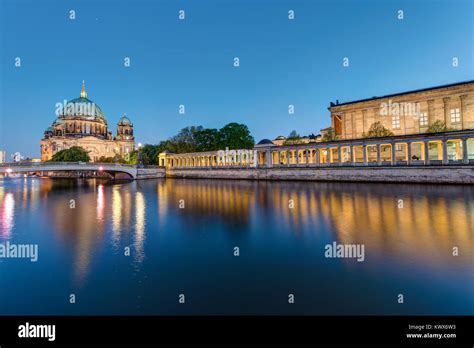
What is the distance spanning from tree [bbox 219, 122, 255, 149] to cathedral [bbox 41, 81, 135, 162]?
68035 millimetres

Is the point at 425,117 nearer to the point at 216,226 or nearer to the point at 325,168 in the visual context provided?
the point at 325,168

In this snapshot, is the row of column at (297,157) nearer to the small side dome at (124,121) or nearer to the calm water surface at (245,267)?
the calm water surface at (245,267)

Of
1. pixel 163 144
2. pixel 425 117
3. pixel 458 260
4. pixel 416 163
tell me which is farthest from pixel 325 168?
pixel 163 144

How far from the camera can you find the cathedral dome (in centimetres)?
14862

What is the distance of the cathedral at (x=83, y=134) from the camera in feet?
461

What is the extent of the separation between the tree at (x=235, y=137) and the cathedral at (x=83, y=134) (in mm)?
68035

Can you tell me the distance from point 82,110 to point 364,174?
15145 cm

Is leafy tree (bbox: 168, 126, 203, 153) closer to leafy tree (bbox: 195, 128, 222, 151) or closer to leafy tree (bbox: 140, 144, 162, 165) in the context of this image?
leafy tree (bbox: 195, 128, 222, 151)

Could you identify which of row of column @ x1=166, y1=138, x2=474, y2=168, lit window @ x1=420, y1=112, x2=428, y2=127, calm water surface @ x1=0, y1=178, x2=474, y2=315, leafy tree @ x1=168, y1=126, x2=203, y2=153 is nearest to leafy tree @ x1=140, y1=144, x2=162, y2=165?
leafy tree @ x1=168, y1=126, x2=203, y2=153

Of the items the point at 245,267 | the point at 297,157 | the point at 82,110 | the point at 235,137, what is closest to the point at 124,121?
the point at 82,110

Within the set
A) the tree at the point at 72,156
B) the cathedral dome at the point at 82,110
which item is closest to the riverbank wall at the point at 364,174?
the tree at the point at 72,156

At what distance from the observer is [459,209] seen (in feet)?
65.6

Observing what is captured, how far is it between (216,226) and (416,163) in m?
38.6

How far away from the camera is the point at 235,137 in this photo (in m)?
96.2
